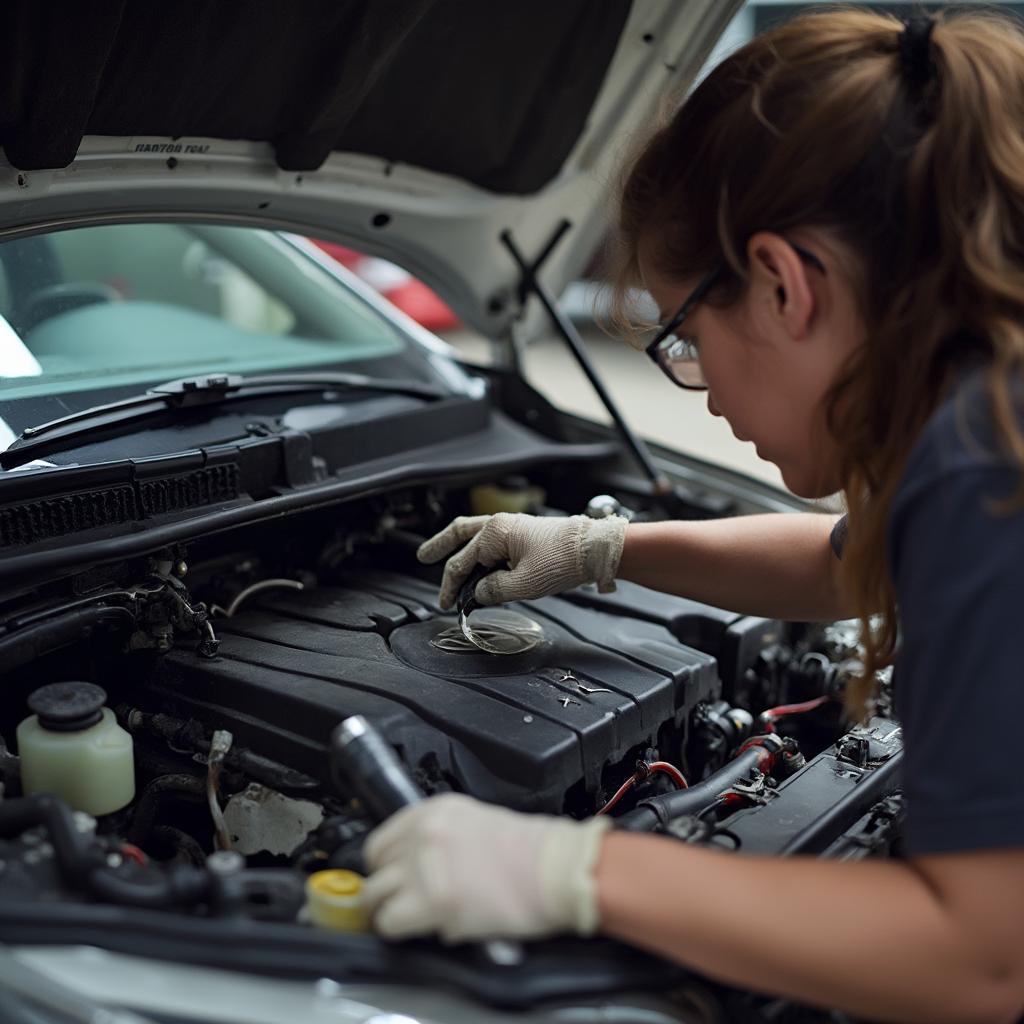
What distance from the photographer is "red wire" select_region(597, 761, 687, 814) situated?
149cm

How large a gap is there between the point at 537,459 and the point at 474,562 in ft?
1.67

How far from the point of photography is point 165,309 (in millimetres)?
2197

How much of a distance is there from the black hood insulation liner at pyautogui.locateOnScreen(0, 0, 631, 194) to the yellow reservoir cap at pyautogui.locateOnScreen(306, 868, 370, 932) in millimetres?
1058

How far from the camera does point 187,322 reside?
2.19 metres

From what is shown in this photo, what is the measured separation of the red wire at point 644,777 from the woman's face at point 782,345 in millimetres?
462

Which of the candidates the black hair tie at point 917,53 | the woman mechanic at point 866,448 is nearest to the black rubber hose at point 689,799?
the woman mechanic at point 866,448

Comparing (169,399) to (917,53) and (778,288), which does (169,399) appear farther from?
(917,53)

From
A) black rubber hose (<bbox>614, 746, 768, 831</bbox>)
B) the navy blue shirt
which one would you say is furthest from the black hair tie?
black rubber hose (<bbox>614, 746, 768, 831</bbox>)

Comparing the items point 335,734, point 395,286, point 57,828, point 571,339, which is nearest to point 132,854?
point 57,828

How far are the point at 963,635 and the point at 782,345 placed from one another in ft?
1.21

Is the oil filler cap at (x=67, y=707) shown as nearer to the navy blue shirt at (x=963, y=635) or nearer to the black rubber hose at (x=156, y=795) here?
the black rubber hose at (x=156, y=795)

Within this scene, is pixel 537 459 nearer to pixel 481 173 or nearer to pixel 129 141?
pixel 481 173

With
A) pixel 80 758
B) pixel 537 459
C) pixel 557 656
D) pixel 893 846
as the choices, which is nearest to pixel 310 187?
pixel 537 459

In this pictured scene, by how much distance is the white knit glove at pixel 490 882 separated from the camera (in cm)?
100
